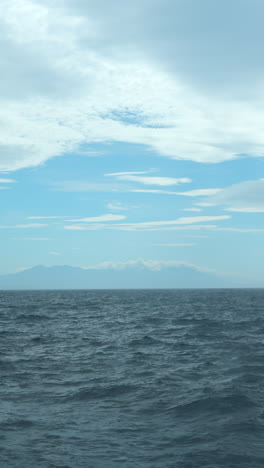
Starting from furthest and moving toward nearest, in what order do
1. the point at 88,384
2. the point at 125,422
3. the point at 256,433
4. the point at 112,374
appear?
1. the point at 112,374
2. the point at 88,384
3. the point at 125,422
4. the point at 256,433

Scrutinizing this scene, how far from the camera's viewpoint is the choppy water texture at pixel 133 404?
36.8 feet

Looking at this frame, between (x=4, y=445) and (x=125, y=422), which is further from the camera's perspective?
(x=125, y=422)

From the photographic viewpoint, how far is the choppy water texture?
1123 cm

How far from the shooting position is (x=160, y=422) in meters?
13.9

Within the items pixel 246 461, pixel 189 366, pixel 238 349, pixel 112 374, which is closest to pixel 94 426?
pixel 246 461

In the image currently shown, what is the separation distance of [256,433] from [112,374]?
29.5 ft

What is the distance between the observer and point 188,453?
11.3 meters

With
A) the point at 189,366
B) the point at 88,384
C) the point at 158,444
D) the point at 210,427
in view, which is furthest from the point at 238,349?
the point at 158,444

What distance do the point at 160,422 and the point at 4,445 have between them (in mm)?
4866

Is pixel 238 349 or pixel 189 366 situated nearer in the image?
pixel 189 366

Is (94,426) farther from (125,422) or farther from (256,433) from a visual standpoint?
(256,433)

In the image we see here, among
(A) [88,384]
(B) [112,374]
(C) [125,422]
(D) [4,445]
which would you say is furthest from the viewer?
(B) [112,374]

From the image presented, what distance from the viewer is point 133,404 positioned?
52.0 feet

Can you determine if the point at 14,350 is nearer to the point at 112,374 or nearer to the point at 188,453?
the point at 112,374
